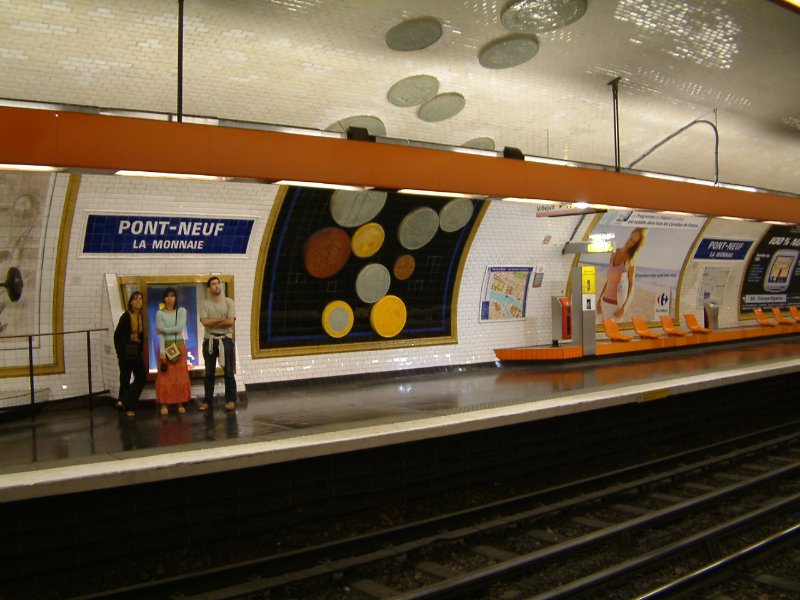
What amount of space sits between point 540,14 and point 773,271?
14.0m

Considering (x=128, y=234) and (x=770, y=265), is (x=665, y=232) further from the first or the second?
(x=128, y=234)

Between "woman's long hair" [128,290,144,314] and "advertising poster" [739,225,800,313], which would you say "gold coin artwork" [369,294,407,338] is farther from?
"advertising poster" [739,225,800,313]

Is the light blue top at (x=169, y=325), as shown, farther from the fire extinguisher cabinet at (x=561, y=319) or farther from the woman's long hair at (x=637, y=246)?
the woman's long hair at (x=637, y=246)

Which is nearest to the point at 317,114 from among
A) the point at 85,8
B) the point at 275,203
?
the point at 275,203

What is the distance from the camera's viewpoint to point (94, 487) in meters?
4.49

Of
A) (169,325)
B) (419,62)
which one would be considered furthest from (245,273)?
(419,62)

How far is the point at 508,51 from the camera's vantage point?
23.5ft

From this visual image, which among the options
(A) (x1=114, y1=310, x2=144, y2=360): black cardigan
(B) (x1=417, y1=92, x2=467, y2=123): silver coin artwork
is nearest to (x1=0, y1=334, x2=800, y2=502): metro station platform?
(A) (x1=114, y1=310, x2=144, y2=360): black cardigan

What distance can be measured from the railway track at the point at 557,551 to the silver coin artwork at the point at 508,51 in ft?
13.8

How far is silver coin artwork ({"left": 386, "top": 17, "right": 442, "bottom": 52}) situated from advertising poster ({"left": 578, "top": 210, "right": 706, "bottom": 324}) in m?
6.52

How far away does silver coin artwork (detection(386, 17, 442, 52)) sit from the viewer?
6.40 meters

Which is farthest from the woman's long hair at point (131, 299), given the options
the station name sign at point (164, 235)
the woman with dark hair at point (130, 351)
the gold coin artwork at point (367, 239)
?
the gold coin artwork at point (367, 239)

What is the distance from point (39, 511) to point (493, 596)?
9.64 feet

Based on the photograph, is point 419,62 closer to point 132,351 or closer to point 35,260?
point 132,351
